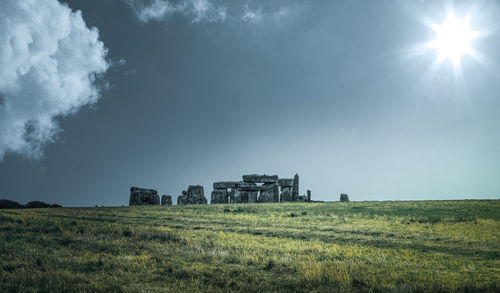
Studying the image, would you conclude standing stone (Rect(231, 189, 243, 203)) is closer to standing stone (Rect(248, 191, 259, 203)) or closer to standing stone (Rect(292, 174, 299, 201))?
standing stone (Rect(248, 191, 259, 203))

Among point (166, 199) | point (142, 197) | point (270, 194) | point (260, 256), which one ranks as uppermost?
point (270, 194)

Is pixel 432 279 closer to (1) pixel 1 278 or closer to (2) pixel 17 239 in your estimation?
(1) pixel 1 278

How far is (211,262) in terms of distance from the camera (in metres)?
10.8

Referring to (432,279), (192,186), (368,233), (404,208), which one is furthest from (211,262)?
(192,186)

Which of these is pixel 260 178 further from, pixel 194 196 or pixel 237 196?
pixel 194 196

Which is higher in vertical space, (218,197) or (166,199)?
(218,197)

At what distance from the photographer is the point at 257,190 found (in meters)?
41.4

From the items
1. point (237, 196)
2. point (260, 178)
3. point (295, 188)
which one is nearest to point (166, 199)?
point (237, 196)

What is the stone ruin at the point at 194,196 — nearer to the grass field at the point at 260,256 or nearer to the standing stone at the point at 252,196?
the standing stone at the point at 252,196

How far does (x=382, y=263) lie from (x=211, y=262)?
16.4ft

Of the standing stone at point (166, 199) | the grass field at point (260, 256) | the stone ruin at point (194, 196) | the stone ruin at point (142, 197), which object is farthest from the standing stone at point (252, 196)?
the grass field at point (260, 256)

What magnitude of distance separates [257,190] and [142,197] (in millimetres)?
12575

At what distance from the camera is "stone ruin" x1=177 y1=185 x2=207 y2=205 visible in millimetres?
39500

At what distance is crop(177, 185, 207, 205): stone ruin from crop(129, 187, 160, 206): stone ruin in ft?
8.68
